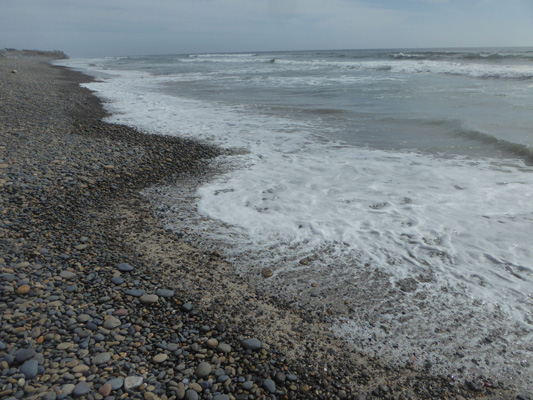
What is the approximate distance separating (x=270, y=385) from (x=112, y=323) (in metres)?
1.12

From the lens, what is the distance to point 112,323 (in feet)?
7.68

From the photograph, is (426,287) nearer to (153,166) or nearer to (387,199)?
(387,199)

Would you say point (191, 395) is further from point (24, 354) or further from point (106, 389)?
point (24, 354)

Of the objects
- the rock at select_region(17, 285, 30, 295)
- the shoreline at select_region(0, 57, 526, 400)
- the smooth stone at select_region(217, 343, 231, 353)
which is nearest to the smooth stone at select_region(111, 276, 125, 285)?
the shoreline at select_region(0, 57, 526, 400)

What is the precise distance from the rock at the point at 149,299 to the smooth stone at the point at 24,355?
28.8 inches

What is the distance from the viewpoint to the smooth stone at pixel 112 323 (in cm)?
231

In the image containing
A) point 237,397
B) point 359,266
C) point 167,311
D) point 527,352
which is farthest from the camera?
point 359,266

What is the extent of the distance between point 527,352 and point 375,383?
1111mm

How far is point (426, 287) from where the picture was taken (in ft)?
9.77

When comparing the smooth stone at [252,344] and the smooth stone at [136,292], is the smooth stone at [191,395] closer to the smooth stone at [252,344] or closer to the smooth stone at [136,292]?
the smooth stone at [252,344]

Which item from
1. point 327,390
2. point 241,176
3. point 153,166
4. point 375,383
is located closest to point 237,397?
point 327,390

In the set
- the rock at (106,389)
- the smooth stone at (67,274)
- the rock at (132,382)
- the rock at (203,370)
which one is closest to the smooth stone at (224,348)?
the rock at (203,370)

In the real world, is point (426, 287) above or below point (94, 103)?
below

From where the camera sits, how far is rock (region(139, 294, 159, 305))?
2601 millimetres
